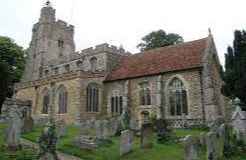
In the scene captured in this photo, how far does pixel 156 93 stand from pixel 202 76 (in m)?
4.30

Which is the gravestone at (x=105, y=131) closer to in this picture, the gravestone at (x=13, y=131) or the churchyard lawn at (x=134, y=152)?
the churchyard lawn at (x=134, y=152)

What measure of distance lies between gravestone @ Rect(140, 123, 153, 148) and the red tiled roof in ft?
38.5

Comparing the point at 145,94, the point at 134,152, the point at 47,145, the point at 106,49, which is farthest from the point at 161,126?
the point at 106,49

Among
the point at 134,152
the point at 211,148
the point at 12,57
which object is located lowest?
the point at 134,152

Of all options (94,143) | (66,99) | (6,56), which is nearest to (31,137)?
(94,143)

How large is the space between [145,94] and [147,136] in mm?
13395

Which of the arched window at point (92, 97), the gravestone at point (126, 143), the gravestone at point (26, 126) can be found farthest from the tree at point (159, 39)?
the gravestone at point (126, 143)

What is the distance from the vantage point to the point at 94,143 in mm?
16109

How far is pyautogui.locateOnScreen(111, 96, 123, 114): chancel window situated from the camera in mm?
30542

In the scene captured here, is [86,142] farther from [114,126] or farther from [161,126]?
[161,126]

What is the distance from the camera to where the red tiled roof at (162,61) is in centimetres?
2750

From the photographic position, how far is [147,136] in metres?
15.6

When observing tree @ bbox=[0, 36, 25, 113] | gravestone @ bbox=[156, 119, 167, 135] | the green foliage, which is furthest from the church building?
tree @ bbox=[0, 36, 25, 113]

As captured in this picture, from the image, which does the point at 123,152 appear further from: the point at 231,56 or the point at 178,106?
the point at 178,106
